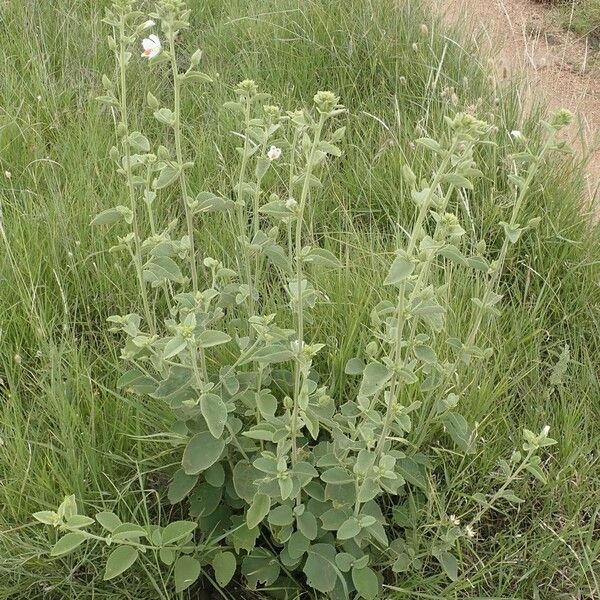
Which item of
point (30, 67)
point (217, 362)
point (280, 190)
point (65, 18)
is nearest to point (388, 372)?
point (217, 362)

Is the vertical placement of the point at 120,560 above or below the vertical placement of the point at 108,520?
below

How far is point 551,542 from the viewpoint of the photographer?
1721 mm

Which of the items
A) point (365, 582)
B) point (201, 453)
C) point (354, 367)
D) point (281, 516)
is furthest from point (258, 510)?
point (354, 367)

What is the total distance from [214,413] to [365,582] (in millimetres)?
469

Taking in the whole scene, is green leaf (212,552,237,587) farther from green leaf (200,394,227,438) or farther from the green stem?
the green stem

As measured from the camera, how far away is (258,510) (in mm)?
1459

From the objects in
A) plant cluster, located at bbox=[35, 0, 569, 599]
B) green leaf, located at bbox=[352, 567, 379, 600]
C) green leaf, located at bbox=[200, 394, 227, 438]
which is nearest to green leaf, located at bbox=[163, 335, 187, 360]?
plant cluster, located at bbox=[35, 0, 569, 599]

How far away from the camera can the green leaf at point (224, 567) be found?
1536 mm

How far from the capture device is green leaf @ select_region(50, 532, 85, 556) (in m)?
1.31

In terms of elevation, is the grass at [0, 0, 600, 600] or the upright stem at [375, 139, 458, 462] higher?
the upright stem at [375, 139, 458, 462]

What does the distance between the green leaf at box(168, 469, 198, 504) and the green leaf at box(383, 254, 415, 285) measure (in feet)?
2.08

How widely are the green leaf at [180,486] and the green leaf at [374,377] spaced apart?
43 centimetres

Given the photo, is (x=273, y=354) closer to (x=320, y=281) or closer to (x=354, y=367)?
(x=354, y=367)

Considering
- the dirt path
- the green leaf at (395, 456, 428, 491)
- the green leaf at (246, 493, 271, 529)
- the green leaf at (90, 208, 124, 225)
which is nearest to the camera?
the green leaf at (246, 493, 271, 529)
